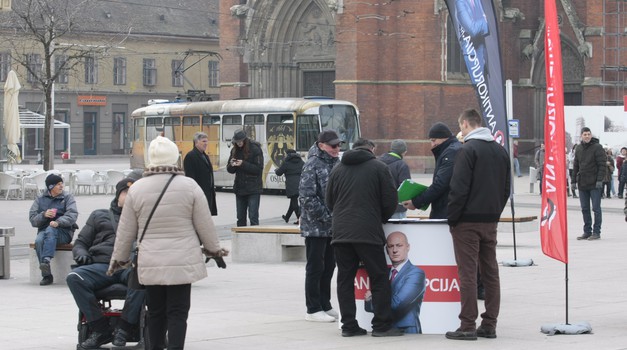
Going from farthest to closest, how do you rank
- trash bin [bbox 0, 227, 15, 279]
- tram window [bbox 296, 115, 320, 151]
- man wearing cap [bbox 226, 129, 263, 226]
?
tram window [bbox 296, 115, 320, 151]
man wearing cap [bbox 226, 129, 263, 226]
trash bin [bbox 0, 227, 15, 279]

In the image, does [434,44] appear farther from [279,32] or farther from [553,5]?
[553,5]

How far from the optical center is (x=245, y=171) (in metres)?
19.9

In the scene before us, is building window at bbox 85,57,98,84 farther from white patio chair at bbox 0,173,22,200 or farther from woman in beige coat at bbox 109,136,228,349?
woman in beige coat at bbox 109,136,228,349

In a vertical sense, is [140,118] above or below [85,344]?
above

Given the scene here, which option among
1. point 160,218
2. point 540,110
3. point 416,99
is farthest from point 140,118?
point 160,218

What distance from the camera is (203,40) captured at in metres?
81.8

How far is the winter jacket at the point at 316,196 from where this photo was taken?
1153 centimetres

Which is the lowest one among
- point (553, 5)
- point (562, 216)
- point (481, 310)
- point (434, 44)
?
point (481, 310)

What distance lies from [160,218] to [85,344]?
1.69 meters

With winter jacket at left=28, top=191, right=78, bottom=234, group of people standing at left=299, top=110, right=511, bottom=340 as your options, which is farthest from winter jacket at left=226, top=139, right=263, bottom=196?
group of people standing at left=299, top=110, right=511, bottom=340

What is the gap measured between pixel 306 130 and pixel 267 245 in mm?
19096

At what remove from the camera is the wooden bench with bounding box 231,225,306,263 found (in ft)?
56.9

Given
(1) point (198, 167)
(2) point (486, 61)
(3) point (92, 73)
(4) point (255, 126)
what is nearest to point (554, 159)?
(2) point (486, 61)

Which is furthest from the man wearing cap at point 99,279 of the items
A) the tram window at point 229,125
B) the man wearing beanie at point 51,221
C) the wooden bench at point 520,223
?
the tram window at point 229,125
